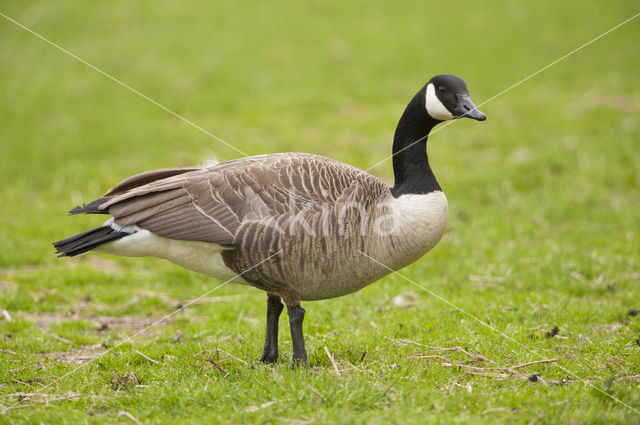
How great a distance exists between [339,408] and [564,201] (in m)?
6.56

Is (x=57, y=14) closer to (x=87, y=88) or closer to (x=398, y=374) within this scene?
(x=87, y=88)

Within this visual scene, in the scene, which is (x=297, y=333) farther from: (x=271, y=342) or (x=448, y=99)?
(x=448, y=99)

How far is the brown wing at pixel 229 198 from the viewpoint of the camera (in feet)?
15.4

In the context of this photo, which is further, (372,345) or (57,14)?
(57,14)

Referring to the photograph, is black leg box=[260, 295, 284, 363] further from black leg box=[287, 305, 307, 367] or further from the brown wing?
the brown wing

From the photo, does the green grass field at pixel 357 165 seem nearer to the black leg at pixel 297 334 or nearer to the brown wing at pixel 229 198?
the black leg at pixel 297 334

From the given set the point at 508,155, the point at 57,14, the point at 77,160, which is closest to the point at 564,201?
the point at 508,155

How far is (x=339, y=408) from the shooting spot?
414 centimetres

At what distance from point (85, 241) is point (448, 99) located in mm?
2963

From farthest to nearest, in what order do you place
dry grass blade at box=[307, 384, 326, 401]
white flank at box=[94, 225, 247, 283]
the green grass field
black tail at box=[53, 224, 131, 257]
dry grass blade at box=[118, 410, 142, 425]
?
white flank at box=[94, 225, 247, 283]
black tail at box=[53, 224, 131, 257]
the green grass field
dry grass blade at box=[307, 384, 326, 401]
dry grass blade at box=[118, 410, 142, 425]

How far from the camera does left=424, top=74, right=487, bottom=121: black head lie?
16.2 feet

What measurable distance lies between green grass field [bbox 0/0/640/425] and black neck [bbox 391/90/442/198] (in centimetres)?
134

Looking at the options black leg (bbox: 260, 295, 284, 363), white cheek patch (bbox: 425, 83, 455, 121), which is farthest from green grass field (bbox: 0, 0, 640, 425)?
white cheek patch (bbox: 425, 83, 455, 121)

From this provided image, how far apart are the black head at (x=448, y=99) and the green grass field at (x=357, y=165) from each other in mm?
1913
